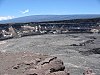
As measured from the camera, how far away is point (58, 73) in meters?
11.4

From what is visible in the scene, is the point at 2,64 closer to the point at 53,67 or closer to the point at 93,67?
the point at 53,67

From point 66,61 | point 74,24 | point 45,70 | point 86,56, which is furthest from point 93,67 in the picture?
point 74,24

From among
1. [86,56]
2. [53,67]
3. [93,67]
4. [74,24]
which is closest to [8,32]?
[74,24]

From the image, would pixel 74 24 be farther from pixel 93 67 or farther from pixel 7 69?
pixel 7 69

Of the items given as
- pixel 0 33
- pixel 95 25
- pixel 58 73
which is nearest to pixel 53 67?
pixel 58 73

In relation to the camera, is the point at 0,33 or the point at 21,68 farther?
the point at 0,33

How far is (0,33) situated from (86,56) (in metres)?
21.2

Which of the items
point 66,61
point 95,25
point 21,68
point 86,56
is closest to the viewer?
point 21,68

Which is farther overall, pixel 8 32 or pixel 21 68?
pixel 8 32

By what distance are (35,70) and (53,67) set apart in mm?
921

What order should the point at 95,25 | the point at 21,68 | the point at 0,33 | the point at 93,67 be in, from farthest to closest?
the point at 95,25
the point at 0,33
the point at 93,67
the point at 21,68

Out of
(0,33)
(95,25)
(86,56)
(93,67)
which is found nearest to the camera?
(93,67)

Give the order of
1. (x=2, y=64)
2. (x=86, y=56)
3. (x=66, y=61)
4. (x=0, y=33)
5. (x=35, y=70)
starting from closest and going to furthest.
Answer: (x=35, y=70) < (x=2, y=64) < (x=66, y=61) < (x=86, y=56) < (x=0, y=33)

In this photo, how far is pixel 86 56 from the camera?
18.9 metres
